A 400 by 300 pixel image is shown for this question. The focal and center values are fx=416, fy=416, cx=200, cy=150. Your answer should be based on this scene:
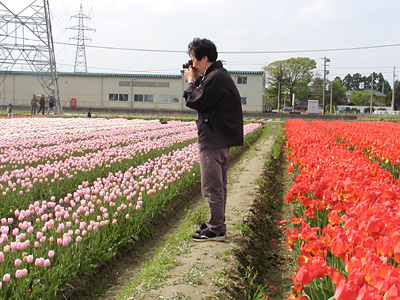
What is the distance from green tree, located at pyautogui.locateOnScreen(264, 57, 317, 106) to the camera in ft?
254

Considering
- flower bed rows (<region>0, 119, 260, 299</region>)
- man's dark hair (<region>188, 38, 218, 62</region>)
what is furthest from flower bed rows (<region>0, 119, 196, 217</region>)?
man's dark hair (<region>188, 38, 218, 62</region>)

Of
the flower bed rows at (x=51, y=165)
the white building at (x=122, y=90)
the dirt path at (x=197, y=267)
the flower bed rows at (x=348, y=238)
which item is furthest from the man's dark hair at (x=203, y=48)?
the white building at (x=122, y=90)

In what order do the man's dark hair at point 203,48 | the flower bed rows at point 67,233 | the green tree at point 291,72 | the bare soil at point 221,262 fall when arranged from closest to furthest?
the flower bed rows at point 67,233 < the bare soil at point 221,262 < the man's dark hair at point 203,48 < the green tree at point 291,72

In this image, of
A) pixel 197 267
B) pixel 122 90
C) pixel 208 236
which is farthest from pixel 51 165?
pixel 122 90

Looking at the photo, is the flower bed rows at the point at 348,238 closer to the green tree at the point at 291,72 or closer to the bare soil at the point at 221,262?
the bare soil at the point at 221,262

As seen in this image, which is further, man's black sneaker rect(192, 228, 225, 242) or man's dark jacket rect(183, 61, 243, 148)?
man's black sneaker rect(192, 228, 225, 242)

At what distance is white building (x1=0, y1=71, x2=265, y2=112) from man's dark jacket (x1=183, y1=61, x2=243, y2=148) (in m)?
46.7

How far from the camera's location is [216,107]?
13.8 ft

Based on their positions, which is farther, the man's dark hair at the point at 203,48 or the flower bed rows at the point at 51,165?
the flower bed rows at the point at 51,165

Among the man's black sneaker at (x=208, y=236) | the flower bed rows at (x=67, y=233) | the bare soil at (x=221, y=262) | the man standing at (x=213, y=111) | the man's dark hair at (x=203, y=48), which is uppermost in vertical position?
the man's dark hair at (x=203, y=48)

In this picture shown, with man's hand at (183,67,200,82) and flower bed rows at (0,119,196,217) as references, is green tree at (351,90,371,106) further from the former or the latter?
man's hand at (183,67,200,82)

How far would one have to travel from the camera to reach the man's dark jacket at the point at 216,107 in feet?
13.5

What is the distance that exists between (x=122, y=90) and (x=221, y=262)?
50.1m

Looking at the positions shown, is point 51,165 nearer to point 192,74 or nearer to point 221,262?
point 192,74
